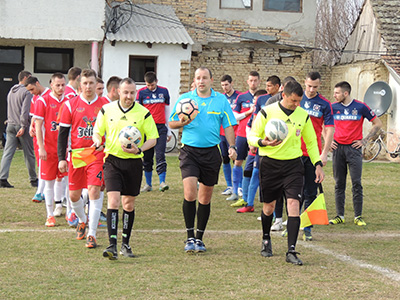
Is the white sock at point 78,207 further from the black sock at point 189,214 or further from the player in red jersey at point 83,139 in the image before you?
the black sock at point 189,214

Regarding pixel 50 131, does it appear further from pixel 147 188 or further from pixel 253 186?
pixel 147 188

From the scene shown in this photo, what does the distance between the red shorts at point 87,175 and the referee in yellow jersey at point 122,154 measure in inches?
16.3

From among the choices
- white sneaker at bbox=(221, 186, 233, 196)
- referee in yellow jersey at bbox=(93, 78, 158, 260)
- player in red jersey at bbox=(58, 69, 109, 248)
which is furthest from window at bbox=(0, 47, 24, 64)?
referee in yellow jersey at bbox=(93, 78, 158, 260)

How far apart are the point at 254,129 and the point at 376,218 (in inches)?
168

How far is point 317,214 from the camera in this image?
779 centimetres

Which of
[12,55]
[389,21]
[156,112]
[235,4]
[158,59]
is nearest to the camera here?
[156,112]

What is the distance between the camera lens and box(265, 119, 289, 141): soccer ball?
700 cm

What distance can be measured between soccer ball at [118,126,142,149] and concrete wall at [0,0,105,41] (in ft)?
50.3

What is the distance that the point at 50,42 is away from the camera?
23.2 metres

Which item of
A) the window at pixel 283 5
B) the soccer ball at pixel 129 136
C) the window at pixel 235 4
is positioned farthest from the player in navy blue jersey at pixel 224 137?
the window at pixel 283 5

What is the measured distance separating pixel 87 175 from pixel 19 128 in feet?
20.1

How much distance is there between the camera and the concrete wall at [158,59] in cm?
2284

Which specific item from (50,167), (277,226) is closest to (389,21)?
(277,226)

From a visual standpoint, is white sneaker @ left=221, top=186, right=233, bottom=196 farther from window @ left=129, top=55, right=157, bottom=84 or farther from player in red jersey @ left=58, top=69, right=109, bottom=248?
window @ left=129, top=55, right=157, bottom=84
